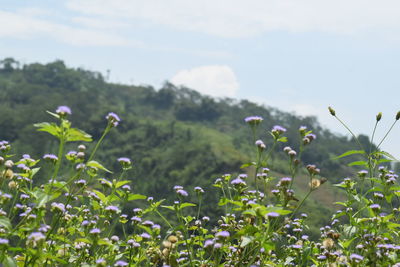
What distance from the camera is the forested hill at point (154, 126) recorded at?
8875cm

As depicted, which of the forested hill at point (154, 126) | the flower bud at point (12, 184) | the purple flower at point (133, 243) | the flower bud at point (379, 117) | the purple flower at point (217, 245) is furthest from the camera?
the forested hill at point (154, 126)

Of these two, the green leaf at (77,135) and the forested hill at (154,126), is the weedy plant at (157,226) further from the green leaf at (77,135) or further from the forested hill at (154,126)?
the forested hill at (154,126)

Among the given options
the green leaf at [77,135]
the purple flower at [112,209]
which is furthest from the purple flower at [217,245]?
the green leaf at [77,135]

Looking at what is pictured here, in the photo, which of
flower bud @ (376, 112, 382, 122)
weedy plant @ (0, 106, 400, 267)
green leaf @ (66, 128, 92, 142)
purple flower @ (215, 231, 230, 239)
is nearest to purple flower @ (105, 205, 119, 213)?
weedy plant @ (0, 106, 400, 267)

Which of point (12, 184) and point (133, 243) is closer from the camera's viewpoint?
point (133, 243)

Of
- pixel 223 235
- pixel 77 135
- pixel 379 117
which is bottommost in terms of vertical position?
pixel 223 235

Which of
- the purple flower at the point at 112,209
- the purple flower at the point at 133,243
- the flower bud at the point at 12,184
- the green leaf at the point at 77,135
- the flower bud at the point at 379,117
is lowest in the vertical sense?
the purple flower at the point at 133,243

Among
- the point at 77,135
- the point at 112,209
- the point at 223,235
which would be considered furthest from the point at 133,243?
the point at 77,135

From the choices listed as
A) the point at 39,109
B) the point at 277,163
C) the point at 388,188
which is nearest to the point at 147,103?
the point at 39,109

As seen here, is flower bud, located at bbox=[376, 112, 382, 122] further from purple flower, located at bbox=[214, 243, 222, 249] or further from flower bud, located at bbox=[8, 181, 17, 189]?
flower bud, located at bbox=[8, 181, 17, 189]

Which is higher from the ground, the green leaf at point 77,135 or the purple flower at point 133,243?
the green leaf at point 77,135

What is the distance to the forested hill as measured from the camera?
88.8 metres

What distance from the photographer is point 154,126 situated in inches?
4321

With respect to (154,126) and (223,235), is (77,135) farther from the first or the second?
(154,126)
